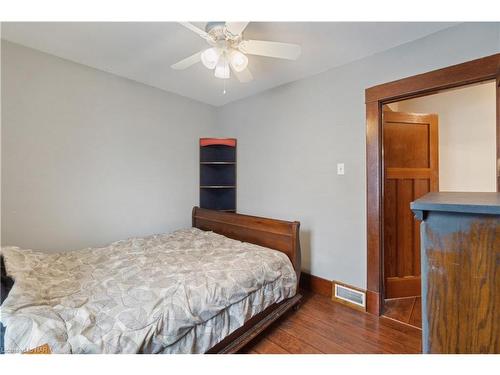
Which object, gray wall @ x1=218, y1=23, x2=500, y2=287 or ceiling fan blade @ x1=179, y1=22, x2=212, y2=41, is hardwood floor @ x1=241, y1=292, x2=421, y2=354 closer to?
gray wall @ x1=218, y1=23, x2=500, y2=287

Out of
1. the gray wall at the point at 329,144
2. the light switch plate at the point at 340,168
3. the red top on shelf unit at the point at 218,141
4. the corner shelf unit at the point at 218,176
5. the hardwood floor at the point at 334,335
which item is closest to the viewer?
the hardwood floor at the point at 334,335

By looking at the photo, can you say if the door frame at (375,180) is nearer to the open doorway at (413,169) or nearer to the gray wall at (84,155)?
the open doorway at (413,169)

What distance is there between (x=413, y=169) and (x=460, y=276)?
6.78 ft

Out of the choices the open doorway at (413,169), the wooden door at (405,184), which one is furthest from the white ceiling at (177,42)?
the wooden door at (405,184)

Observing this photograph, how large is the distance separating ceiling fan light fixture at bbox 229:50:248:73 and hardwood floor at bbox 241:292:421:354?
6.55ft

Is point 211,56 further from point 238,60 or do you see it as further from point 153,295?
point 153,295

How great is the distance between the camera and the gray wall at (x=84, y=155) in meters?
1.85

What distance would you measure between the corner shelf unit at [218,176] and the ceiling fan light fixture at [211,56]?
5.18 ft

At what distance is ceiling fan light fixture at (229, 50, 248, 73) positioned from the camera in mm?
1570

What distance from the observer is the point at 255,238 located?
2.26m

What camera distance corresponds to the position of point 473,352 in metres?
0.65

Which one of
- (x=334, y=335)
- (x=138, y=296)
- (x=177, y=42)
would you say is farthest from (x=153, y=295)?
(x=177, y=42)
